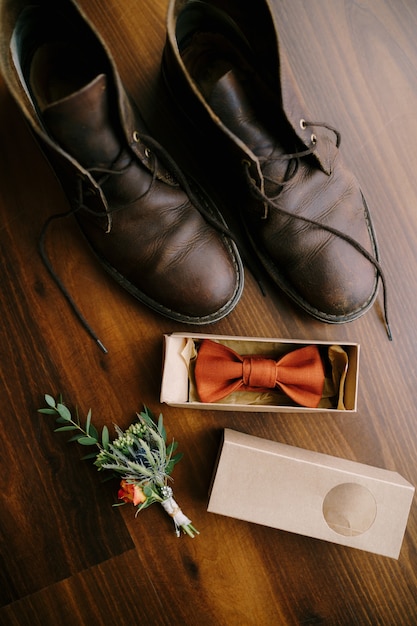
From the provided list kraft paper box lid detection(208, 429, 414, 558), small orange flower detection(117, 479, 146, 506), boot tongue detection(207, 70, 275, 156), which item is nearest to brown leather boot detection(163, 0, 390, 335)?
boot tongue detection(207, 70, 275, 156)

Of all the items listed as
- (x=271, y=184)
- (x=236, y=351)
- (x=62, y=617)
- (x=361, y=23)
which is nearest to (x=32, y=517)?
(x=62, y=617)

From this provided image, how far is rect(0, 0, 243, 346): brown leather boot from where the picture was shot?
0.60m

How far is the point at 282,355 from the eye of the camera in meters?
0.75

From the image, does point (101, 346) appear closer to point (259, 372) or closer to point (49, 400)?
point (49, 400)

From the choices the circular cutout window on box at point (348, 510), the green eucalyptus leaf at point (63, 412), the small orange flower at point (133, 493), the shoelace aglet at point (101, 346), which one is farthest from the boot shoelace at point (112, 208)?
the circular cutout window on box at point (348, 510)

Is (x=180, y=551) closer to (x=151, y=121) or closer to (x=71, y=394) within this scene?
(x=71, y=394)

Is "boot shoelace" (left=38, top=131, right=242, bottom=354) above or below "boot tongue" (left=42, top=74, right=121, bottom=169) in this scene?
below

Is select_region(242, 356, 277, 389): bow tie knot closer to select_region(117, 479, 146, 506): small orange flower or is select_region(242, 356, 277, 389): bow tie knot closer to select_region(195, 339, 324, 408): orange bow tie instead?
select_region(195, 339, 324, 408): orange bow tie

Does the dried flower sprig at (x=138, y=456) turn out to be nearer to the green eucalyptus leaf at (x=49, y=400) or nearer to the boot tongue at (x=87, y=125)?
the green eucalyptus leaf at (x=49, y=400)

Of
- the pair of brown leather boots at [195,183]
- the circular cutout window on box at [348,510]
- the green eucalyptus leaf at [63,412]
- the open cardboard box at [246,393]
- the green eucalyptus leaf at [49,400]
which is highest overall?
the pair of brown leather boots at [195,183]

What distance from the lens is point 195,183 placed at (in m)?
0.74

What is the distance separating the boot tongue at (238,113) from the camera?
2.10 ft

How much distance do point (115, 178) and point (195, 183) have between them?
0.15m

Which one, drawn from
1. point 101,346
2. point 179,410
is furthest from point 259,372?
point 101,346
